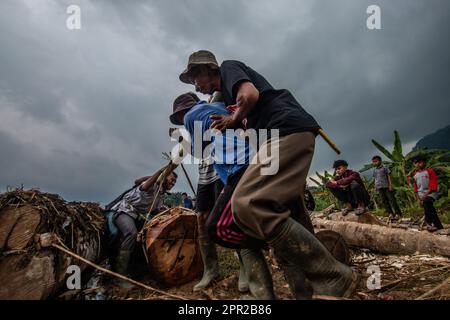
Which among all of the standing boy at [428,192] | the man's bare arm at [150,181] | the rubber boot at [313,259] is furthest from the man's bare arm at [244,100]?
the standing boy at [428,192]

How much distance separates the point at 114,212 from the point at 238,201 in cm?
268

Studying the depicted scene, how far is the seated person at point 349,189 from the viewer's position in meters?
5.93

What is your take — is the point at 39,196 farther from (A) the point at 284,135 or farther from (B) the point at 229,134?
(A) the point at 284,135

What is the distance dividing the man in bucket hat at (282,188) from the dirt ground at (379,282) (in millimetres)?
611

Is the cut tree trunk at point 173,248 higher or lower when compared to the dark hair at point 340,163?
lower

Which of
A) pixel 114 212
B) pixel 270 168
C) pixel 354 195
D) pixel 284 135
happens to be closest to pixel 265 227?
pixel 270 168

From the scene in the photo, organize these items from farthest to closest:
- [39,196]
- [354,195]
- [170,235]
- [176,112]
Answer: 1. [354,195]
2. [170,235]
3. [176,112]
4. [39,196]

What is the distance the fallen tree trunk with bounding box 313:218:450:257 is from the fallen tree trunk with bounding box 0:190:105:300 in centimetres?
425

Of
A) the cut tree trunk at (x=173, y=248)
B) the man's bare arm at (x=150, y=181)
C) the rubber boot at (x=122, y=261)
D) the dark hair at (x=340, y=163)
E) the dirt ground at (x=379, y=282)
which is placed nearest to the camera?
the dirt ground at (x=379, y=282)

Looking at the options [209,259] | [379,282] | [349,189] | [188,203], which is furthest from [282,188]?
[188,203]

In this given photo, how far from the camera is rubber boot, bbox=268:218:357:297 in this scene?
1.50 metres

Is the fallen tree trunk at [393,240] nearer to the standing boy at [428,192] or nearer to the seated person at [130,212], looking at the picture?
the standing boy at [428,192]

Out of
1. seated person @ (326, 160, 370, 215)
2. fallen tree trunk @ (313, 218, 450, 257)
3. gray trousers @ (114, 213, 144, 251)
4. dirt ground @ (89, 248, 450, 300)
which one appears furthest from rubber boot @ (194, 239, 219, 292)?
seated person @ (326, 160, 370, 215)
